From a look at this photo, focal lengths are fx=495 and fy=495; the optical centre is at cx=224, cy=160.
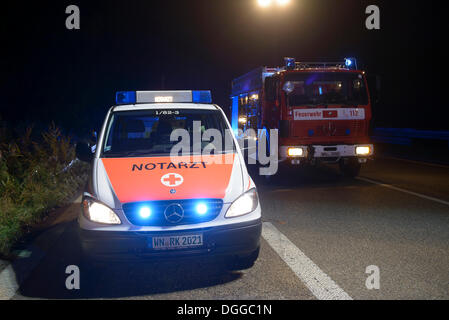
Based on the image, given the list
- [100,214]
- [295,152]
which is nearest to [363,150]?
[295,152]

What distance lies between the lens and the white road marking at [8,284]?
445 cm

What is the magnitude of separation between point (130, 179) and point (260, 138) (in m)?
8.26

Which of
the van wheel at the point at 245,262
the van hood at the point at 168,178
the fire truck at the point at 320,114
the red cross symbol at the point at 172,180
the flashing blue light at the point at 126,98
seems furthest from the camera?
the fire truck at the point at 320,114

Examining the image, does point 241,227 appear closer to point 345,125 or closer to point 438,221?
point 438,221

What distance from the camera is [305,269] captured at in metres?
5.06

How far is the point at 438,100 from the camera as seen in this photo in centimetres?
4103

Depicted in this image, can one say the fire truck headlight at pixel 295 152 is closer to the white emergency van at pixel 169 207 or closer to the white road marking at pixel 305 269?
the white road marking at pixel 305 269

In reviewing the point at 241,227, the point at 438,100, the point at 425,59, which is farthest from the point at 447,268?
the point at 425,59

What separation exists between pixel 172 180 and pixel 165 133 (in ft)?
4.63

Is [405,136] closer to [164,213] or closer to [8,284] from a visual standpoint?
[164,213]

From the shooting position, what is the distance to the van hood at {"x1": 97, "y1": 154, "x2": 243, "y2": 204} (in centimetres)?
469

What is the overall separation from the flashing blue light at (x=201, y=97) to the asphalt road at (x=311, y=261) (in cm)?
202

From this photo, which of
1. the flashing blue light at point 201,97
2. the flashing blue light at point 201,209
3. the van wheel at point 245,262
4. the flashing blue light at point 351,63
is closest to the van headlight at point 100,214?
the flashing blue light at point 201,209
